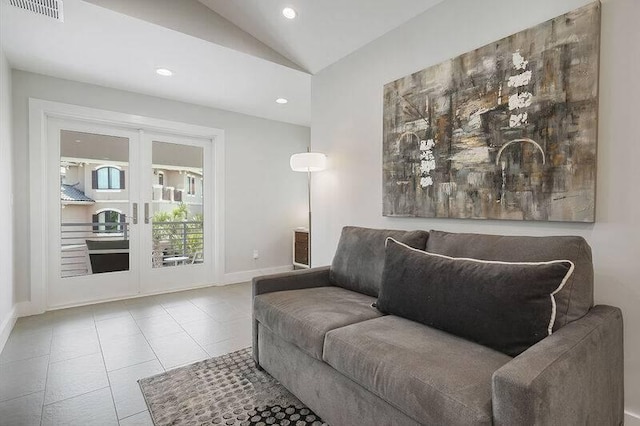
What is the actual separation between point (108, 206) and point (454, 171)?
3.69 m

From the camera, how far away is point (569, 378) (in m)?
1.00

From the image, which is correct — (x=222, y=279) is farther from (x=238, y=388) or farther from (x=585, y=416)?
(x=585, y=416)

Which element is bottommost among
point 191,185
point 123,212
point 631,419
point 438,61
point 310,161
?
point 631,419

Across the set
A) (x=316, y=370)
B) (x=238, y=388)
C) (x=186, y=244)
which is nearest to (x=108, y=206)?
(x=186, y=244)

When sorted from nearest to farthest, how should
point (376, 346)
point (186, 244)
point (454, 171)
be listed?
point (376, 346), point (454, 171), point (186, 244)

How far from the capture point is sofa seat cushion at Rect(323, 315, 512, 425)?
1.01 meters

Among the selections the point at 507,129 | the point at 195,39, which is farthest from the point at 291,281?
the point at 195,39

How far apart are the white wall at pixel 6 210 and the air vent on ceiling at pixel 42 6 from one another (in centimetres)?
83

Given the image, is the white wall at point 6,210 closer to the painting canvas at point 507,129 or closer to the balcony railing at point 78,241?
the balcony railing at point 78,241

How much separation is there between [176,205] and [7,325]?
6.53 feet

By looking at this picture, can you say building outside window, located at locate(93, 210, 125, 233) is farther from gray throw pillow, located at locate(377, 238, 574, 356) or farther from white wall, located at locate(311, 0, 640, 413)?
gray throw pillow, located at locate(377, 238, 574, 356)

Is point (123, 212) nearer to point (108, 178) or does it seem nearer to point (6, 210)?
point (108, 178)

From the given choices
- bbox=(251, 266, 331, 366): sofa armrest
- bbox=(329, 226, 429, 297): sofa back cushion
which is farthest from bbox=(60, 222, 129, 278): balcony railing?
bbox=(329, 226, 429, 297): sofa back cushion

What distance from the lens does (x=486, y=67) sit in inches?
76.2
